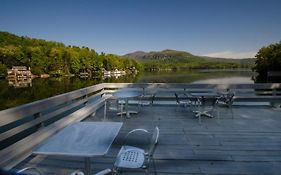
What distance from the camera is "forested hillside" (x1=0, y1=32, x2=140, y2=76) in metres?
70.3

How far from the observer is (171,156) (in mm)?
3430

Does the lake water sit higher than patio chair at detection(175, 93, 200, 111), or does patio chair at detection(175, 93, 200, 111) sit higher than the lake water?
patio chair at detection(175, 93, 200, 111)

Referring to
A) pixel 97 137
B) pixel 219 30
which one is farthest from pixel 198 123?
pixel 219 30

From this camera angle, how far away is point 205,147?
12.4 ft

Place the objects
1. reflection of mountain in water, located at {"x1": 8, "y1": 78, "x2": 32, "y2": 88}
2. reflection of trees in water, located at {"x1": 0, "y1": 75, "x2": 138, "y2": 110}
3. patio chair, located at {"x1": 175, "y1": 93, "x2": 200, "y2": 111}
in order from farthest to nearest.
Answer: reflection of mountain in water, located at {"x1": 8, "y1": 78, "x2": 32, "y2": 88} < reflection of trees in water, located at {"x1": 0, "y1": 75, "x2": 138, "y2": 110} < patio chair, located at {"x1": 175, "y1": 93, "x2": 200, "y2": 111}

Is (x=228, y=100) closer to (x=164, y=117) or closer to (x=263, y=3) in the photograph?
(x=164, y=117)

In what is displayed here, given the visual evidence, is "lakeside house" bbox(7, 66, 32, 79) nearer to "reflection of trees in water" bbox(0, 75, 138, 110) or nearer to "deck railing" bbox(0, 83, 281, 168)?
"reflection of trees in water" bbox(0, 75, 138, 110)

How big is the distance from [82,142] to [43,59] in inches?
3245

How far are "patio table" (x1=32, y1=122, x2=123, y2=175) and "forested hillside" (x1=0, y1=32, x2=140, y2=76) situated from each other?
72.1 meters

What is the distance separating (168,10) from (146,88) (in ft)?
59.9

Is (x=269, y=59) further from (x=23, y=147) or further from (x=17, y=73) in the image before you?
(x=17, y=73)

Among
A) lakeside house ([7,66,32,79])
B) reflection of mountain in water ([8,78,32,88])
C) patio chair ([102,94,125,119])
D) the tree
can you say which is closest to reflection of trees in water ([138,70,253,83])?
the tree

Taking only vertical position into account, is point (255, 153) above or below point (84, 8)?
below

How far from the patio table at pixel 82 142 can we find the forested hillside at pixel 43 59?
7208 cm
